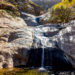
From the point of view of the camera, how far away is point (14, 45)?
28.1m

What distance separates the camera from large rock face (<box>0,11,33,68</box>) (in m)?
26.7

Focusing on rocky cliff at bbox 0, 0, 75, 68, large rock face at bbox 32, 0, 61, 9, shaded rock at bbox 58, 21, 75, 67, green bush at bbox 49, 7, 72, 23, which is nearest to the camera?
shaded rock at bbox 58, 21, 75, 67

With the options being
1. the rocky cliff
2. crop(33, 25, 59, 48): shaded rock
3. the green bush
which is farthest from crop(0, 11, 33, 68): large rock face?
the green bush

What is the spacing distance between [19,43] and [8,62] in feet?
12.9

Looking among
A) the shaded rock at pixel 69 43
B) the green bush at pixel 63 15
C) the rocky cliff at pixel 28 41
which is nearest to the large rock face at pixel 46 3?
the green bush at pixel 63 15

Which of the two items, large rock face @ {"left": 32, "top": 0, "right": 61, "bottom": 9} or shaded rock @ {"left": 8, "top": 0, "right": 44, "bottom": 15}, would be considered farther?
large rock face @ {"left": 32, "top": 0, "right": 61, "bottom": 9}

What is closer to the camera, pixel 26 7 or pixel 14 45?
pixel 14 45

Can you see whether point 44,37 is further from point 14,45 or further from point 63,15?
point 63,15

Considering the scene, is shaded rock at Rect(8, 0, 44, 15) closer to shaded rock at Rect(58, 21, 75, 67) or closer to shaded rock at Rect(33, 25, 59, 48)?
shaded rock at Rect(33, 25, 59, 48)

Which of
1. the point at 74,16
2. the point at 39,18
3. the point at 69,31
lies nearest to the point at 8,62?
the point at 69,31

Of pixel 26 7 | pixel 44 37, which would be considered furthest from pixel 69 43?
pixel 26 7

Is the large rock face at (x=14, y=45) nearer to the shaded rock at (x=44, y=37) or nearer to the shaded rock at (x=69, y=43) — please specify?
the shaded rock at (x=44, y=37)

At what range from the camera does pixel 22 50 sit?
27562 mm

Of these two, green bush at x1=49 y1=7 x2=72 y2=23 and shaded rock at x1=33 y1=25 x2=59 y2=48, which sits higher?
green bush at x1=49 y1=7 x2=72 y2=23
